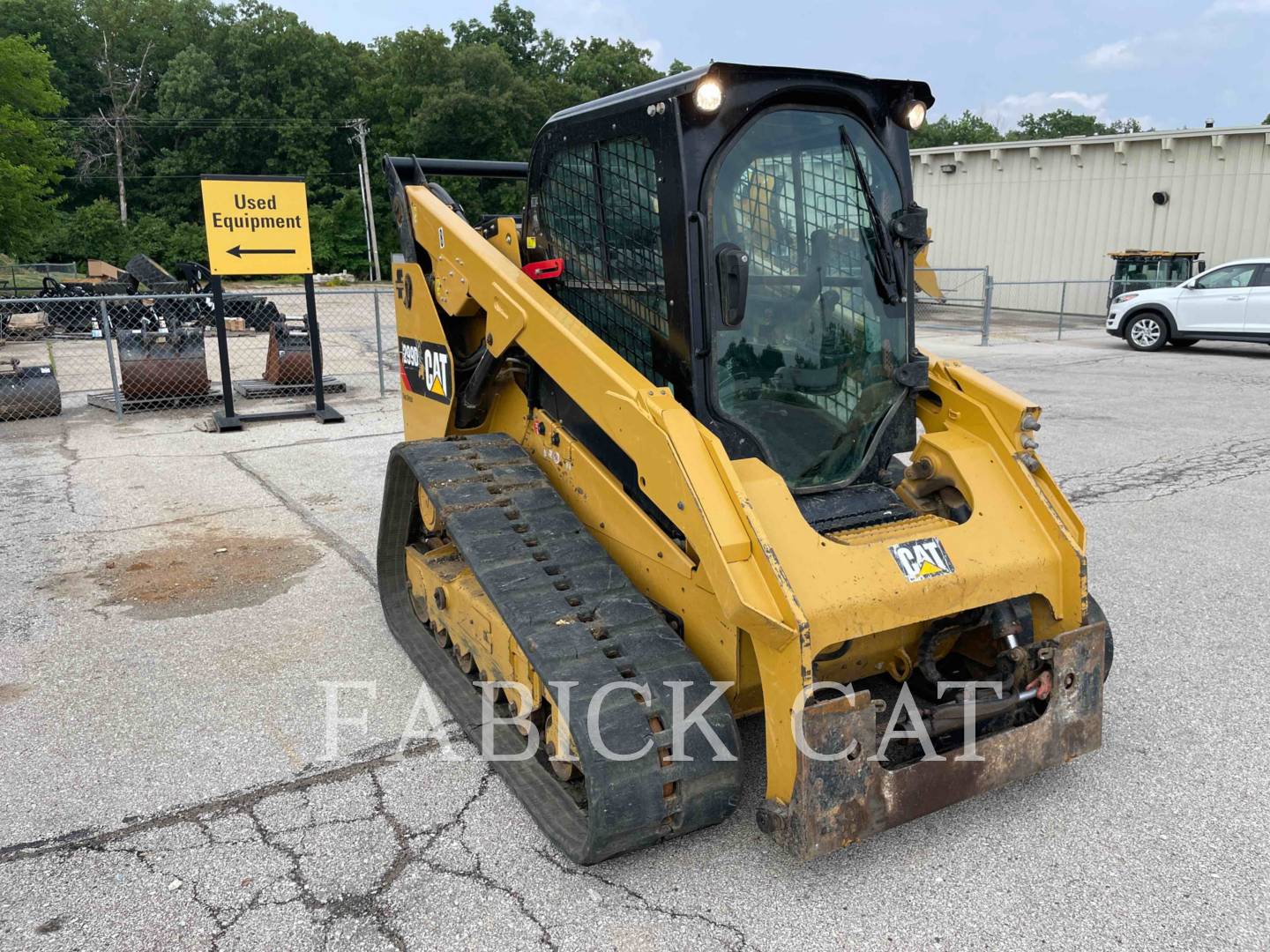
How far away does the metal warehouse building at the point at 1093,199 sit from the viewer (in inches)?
855

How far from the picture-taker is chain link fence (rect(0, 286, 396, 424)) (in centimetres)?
1030

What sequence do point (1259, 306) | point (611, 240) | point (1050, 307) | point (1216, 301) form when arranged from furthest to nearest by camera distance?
point (1050, 307)
point (1216, 301)
point (1259, 306)
point (611, 240)

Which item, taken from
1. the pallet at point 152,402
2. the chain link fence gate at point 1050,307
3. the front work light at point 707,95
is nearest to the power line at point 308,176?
the chain link fence gate at point 1050,307

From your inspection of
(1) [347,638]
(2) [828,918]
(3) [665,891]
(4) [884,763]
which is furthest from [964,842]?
(1) [347,638]

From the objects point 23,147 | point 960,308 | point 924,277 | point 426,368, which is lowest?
point 960,308

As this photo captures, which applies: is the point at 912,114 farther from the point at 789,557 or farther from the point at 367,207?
the point at 367,207

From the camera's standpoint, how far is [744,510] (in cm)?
283

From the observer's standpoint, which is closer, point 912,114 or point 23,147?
point 912,114

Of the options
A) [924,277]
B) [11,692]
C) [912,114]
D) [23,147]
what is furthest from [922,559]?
[23,147]

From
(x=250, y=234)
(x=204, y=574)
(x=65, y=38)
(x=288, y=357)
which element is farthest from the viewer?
(x=65, y=38)

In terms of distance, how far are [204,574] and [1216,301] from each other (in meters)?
16.3

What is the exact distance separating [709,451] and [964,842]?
1.53m

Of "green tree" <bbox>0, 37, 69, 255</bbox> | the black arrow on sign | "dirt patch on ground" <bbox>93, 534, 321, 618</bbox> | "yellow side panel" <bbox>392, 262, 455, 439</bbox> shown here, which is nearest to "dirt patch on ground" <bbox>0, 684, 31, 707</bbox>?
"dirt patch on ground" <bbox>93, 534, 321, 618</bbox>

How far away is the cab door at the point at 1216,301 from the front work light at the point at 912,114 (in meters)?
14.7
